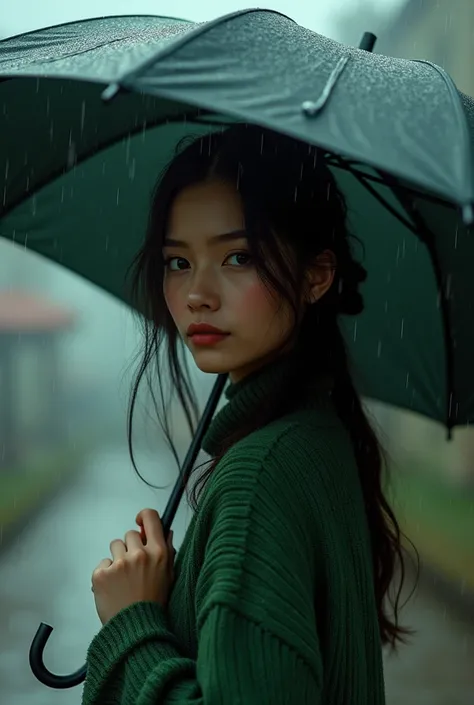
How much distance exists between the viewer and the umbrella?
1.51 meters

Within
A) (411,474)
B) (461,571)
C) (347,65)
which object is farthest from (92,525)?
(347,65)

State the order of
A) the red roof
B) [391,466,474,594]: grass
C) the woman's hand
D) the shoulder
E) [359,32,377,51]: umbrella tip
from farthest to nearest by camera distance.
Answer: the red roof < [391,466,474,594]: grass < [359,32,377,51]: umbrella tip < the woman's hand < the shoulder

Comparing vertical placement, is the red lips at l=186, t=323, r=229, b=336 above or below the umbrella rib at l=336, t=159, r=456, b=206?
below

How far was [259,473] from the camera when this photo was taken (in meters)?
1.63

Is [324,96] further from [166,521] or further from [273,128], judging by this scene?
[166,521]

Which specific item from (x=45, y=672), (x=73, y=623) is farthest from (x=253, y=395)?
(x=73, y=623)

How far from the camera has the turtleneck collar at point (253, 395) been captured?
6.39 ft

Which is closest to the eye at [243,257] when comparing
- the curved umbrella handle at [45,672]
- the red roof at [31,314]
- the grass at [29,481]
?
the curved umbrella handle at [45,672]

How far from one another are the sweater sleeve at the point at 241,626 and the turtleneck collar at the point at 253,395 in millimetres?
237

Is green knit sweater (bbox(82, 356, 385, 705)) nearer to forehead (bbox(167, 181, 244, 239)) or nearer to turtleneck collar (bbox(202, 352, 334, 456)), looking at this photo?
turtleneck collar (bbox(202, 352, 334, 456))

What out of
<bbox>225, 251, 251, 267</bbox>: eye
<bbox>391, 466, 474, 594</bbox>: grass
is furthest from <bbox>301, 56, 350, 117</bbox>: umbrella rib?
<bbox>391, 466, 474, 594</bbox>: grass

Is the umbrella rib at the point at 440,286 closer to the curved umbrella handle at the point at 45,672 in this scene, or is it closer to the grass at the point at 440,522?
the curved umbrella handle at the point at 45,672

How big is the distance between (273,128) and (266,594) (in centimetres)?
68

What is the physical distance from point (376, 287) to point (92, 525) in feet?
A: 47.9
